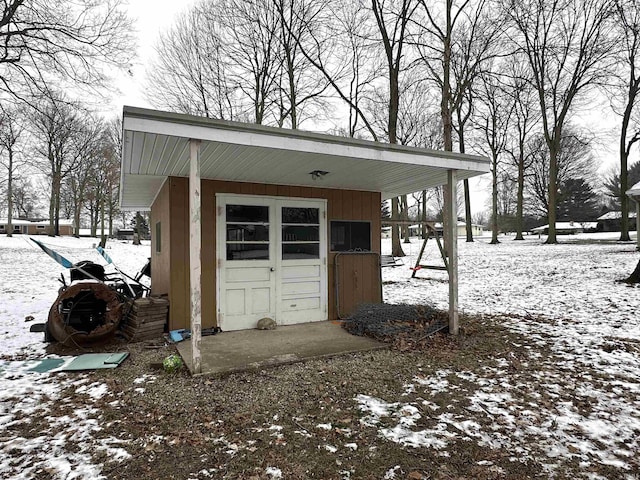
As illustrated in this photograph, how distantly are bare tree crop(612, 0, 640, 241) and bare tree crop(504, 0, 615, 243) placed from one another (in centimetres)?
54

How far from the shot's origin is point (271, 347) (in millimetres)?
4309

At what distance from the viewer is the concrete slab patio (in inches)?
148

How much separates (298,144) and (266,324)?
2689 mm

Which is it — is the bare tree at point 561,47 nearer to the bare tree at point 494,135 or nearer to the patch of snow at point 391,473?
the bare tree at point 494,135

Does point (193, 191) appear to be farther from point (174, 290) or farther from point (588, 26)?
point (588, 26)

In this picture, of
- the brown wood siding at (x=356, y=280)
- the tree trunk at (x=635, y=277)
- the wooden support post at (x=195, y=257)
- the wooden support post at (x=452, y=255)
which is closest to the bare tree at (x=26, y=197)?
the brown wood siding at (x=356, y=280)

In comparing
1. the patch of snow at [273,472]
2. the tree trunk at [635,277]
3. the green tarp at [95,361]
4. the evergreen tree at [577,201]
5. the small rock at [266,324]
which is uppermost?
the evergreen tree at [577,201]

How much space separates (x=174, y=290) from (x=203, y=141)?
2288mm

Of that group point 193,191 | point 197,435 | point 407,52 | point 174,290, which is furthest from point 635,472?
point 407,52

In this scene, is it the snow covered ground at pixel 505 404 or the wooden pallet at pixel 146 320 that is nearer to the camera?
→ the snow covered ground at pixel 505 404

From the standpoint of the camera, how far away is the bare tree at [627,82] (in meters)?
11.8

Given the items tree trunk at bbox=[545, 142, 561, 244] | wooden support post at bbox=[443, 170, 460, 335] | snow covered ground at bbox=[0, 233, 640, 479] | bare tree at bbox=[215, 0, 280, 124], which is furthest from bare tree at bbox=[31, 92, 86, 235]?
tree trunk at bbox=[545, 142, 561, 244]

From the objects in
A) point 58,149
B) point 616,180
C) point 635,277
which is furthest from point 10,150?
point 616,180

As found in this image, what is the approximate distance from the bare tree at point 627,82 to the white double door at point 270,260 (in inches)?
464
